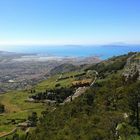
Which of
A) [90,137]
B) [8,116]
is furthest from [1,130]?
[90,137]

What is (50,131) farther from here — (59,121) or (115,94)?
(115,94)

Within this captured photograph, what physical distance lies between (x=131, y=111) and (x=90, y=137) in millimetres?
12765

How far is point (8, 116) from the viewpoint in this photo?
493 feet

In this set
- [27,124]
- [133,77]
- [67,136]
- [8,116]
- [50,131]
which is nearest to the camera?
[67,136]

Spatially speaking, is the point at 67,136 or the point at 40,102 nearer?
the point at 67,136

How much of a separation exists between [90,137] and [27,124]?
71.8 m

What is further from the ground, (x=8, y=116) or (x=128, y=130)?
(x=128, y=130)

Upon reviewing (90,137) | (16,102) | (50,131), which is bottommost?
(16,102)

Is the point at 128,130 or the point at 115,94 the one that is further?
the point at 115,94

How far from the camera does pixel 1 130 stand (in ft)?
401

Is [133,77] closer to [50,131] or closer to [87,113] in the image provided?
[87,113]

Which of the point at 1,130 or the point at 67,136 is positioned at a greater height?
the point at 67,136

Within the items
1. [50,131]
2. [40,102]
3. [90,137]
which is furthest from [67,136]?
[40,102]

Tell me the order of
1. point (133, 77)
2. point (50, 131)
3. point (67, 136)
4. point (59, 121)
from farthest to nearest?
point (133, 77) → point (59, 121) → point (50, 131) → point (67, 136)
